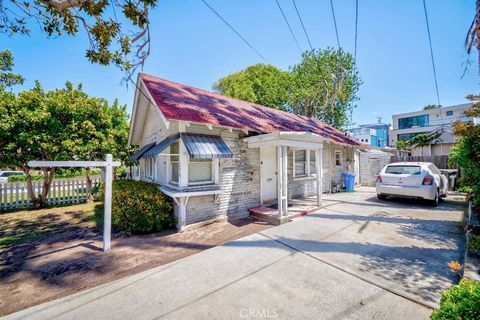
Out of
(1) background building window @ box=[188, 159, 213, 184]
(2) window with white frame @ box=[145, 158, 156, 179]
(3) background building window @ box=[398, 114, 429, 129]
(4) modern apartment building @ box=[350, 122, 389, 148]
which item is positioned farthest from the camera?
(4) modern apartment building @ box=[350, 122, 389, 148]

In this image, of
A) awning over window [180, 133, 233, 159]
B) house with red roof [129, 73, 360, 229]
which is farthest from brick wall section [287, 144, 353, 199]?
awning over window [180, 133, 233, 159]

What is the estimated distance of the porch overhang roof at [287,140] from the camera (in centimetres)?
684

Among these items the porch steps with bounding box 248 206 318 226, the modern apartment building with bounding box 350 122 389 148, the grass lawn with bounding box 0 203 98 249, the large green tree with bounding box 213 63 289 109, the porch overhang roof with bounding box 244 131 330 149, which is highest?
the large green tree with bounding box 213 63 289 109

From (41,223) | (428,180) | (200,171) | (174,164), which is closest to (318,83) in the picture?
(428,180)

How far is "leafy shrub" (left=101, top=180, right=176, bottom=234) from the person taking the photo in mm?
6406

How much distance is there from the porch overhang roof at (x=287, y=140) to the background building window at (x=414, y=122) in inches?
1482

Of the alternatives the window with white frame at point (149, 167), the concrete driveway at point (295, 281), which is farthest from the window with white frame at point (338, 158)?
the window with white frame at point (149, 167)

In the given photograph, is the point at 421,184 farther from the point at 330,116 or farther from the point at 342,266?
the point at 330,116

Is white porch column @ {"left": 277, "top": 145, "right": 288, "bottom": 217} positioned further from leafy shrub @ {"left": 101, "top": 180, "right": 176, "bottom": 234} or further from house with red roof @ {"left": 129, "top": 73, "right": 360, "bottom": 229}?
leafy shrub @ {"left": 101, "top": 180, "right": 176, "bottom": 234}

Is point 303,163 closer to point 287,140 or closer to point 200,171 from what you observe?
point 287,140

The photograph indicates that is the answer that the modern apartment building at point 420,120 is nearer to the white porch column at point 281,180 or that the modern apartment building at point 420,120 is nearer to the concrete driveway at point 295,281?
the white porch column at point 281,180

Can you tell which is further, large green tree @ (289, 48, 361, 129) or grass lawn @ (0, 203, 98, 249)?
large green tree @ (289, 48, 361, 129)

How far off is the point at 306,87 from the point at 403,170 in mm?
16598

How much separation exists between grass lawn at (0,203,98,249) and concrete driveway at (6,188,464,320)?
5004mm
